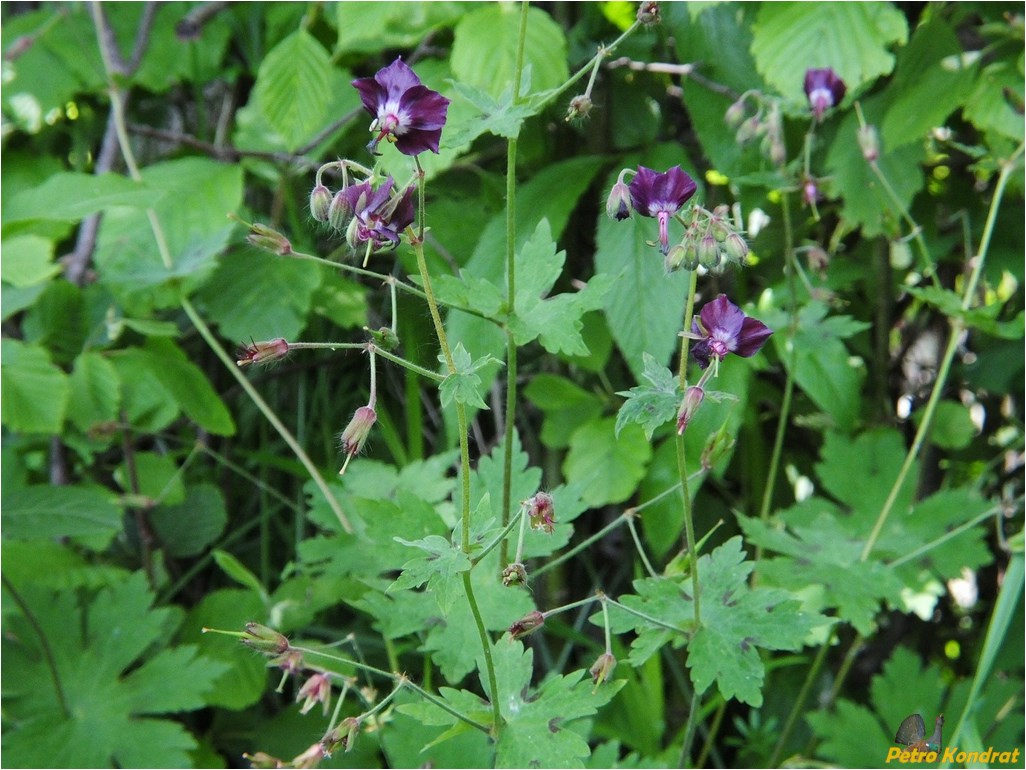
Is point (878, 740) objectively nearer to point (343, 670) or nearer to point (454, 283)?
point (343, 670)

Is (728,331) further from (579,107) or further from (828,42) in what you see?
(828,42)

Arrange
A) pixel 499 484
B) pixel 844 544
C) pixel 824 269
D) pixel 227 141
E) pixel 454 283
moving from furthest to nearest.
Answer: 1. pixel 227 141
2. pixel 824 269
3. pixel 844 544
4. pixel 499 484
5. pixel 454 283

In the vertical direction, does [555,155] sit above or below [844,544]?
above

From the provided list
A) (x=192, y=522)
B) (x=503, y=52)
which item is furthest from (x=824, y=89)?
(x=192, y=522)

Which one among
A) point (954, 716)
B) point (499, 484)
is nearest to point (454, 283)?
point (499, 484)

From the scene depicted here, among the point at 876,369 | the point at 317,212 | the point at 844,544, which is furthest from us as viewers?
the point at 876,369

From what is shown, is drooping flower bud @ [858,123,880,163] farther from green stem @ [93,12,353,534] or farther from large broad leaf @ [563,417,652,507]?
green stem @ [93,12,353,534]

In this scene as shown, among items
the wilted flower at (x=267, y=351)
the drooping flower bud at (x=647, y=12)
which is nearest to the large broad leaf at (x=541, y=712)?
the wilted flower at (x=267, y=351)
